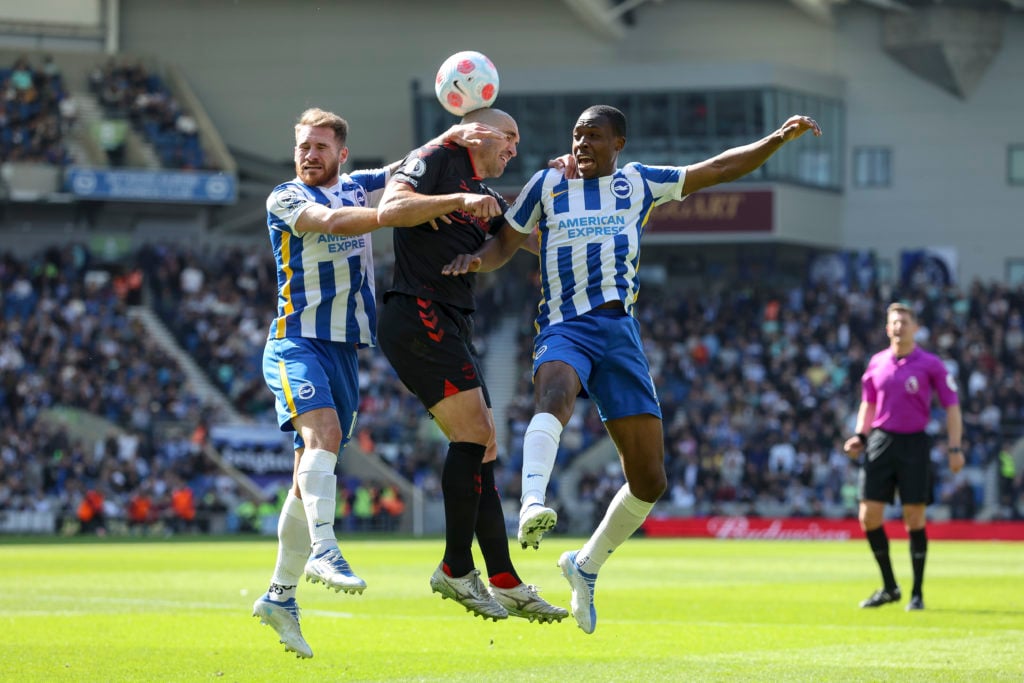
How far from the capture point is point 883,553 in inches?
547

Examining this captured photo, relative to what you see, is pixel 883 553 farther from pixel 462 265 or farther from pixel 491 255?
pixel 462 265

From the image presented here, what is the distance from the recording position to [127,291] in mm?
39406

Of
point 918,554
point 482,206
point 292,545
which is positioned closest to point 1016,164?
point 918,554

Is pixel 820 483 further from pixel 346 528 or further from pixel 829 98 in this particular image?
pixel 829 98

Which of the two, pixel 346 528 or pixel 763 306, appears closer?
pixel 346 528

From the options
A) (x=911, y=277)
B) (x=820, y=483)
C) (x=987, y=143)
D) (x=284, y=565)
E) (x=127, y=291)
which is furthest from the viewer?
(x=987, y=143)

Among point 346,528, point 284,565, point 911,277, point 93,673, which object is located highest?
point 911,277

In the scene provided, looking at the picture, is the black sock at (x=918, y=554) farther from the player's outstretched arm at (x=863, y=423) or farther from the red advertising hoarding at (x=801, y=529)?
the red advertising hoarding at (x=801, y=529)

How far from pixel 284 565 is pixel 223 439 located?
25.8m

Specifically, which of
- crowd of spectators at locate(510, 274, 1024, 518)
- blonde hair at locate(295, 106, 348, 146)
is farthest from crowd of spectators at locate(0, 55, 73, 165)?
blonde hair at locate(295, 106, 348, 146)

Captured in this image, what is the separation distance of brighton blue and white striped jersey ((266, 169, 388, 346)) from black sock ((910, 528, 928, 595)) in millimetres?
6855

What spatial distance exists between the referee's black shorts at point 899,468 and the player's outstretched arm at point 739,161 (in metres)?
6.09

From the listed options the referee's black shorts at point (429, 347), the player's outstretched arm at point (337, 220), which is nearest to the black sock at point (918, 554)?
the referee's black shorts at point (429, 347)

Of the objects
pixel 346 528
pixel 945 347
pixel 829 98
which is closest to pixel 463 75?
pixel 346 528
